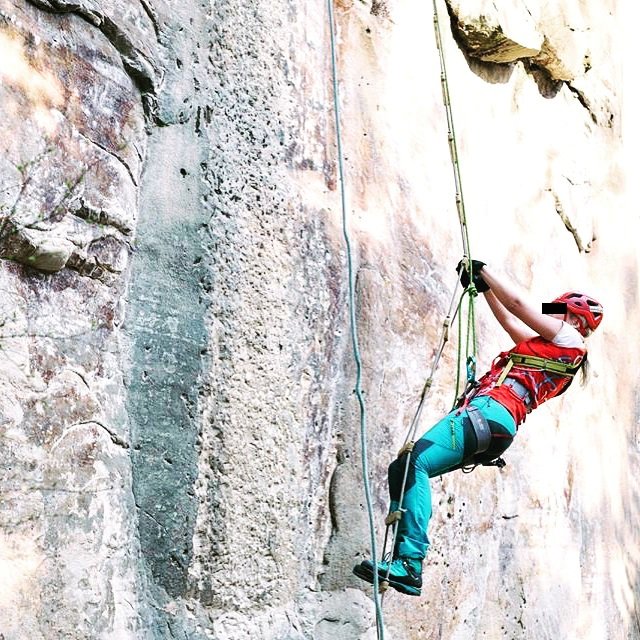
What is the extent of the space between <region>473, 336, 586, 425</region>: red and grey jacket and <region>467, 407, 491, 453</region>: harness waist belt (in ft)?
0.49

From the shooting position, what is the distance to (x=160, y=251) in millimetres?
4301

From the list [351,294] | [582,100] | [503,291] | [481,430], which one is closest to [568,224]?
[582,100]

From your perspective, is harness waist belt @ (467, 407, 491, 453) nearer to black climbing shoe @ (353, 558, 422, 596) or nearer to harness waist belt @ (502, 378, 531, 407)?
harness waist belt @ (502, 378, 531, 407)

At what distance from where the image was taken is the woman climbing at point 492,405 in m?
4.11

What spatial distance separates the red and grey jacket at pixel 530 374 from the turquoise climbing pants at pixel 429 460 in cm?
8

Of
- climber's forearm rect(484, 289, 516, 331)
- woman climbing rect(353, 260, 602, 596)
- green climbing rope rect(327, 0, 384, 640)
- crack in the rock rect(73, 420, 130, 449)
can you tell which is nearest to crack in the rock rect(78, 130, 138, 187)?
crack in the rock rect(73, 420, 130, 449)

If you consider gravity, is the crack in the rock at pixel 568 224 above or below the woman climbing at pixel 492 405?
above

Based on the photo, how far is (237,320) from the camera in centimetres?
445

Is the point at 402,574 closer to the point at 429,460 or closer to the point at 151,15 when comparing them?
the point at 429,460

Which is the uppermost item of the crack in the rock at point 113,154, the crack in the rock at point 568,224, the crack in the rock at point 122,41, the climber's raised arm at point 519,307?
the crack in the rock at point 568,224

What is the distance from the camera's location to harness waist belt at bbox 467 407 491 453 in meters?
4.20

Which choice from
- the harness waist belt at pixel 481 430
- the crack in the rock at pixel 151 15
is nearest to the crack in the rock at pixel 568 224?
the harness waist belt at pixel 481 430

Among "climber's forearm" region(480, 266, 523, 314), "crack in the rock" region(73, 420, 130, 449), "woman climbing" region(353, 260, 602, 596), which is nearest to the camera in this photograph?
"crack in the rock" region(73, 420, 130, 449)

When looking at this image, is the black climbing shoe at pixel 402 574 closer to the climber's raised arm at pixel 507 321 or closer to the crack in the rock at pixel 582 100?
the climber's raised arm at pixel 507 321
